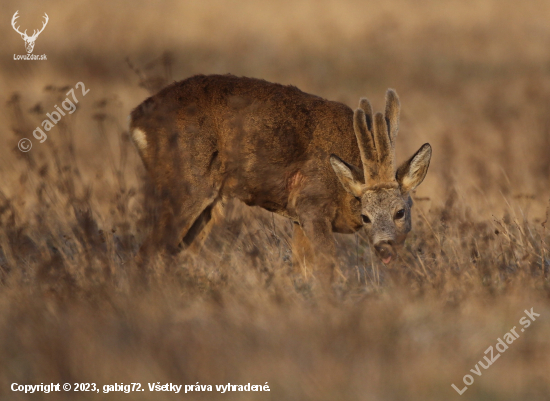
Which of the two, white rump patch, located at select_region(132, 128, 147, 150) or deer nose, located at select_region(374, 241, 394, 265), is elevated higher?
white rump patch, located at select_region(132, 128, 147, 150)

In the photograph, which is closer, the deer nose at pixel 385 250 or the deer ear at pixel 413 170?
the deer nose at pixel 385 250

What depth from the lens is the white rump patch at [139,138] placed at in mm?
7426

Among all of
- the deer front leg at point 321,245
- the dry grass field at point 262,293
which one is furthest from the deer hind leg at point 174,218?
the deer front leg at point 321,245

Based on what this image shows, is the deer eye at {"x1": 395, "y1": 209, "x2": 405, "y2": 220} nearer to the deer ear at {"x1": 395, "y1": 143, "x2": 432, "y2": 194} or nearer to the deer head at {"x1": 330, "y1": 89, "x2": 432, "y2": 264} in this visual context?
the deer head at {"x1": 330, "y1": 89, "x2": 432, "y2": 264}

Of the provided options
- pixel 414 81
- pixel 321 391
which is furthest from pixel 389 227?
pixel 414 81

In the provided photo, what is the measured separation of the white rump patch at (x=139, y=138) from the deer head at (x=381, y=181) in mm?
1711

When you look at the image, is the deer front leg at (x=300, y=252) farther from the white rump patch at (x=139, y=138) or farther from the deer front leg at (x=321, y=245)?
the white rump patch at (x=139, y=138)

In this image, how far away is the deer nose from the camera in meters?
6.91

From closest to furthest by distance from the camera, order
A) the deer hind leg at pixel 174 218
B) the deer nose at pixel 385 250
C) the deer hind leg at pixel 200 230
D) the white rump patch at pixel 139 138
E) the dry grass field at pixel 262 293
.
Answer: the dry grass field at pixel 262 293
the deer nose at pixel 385 250
the deer hind leg at pixel 174 218
the white rump patch at pixel 139 138
the deer hind leg at pixel 200 230

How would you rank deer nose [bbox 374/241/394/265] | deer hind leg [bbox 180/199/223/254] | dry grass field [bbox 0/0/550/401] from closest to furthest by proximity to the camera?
dry grass field [bbox 0/0/550/401] → deer nose [bbox 374/241/394/265] → deer hind leg [bbox 180/199/223/254]

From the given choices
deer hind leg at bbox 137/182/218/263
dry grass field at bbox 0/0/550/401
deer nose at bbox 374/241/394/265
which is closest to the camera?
dry grass field at bbox 0/0/550/401

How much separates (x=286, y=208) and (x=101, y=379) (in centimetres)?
313

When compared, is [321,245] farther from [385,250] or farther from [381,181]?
[381,181]

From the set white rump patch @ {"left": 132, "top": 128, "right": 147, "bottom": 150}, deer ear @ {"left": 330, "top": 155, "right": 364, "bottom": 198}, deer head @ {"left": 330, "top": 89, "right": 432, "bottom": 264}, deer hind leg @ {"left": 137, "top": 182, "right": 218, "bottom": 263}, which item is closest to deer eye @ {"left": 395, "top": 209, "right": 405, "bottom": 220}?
deer head @ {"left": 330, "top": 89, "right": 432, "bottom": 264}
